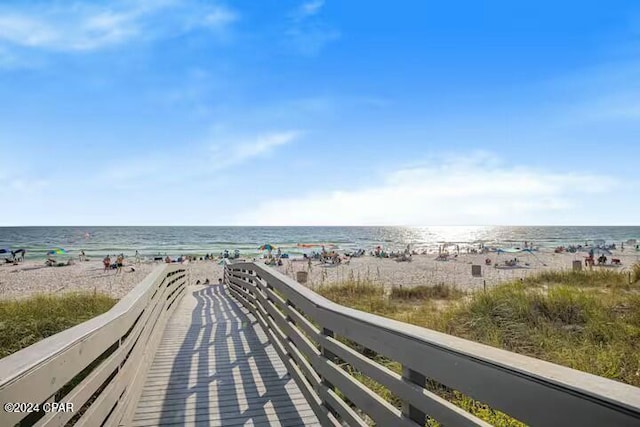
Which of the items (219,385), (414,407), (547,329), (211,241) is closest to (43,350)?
(414,407)

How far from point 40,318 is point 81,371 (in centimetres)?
534

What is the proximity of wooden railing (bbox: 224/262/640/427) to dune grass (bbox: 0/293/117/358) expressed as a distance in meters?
4.20

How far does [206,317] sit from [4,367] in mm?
6832

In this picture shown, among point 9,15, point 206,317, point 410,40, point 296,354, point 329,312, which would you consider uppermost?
point 410,40

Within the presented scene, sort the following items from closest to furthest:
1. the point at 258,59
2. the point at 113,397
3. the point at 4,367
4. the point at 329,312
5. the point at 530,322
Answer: the point at 4,367 → the point at 113,397 → the point at 329,312 → the point at 530,322 → the point at 258,59

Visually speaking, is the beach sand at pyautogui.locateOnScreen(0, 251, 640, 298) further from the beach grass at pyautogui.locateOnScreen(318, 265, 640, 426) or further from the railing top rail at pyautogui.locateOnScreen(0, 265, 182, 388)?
the railing top rail at pyautogui.locateOnScreen(0, 265, 182, 388)

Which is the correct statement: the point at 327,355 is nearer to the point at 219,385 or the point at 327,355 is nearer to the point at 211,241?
the point at 219,385

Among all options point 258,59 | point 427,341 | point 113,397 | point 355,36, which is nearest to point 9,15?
point 258,59

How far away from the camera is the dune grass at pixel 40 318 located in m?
5.48

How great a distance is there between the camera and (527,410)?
121cm

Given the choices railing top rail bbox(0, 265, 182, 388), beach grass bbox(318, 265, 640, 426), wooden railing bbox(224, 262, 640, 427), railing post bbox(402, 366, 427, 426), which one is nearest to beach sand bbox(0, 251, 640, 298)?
beach grass bbox(318, 265, 640, 426)

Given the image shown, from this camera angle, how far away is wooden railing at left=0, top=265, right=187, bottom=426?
1507mm

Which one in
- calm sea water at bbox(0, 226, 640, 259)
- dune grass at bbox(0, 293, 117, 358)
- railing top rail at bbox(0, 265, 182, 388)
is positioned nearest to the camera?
railing top rail at bbox(0, 265, 182, 388)

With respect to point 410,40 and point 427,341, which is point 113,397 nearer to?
point 427,341
